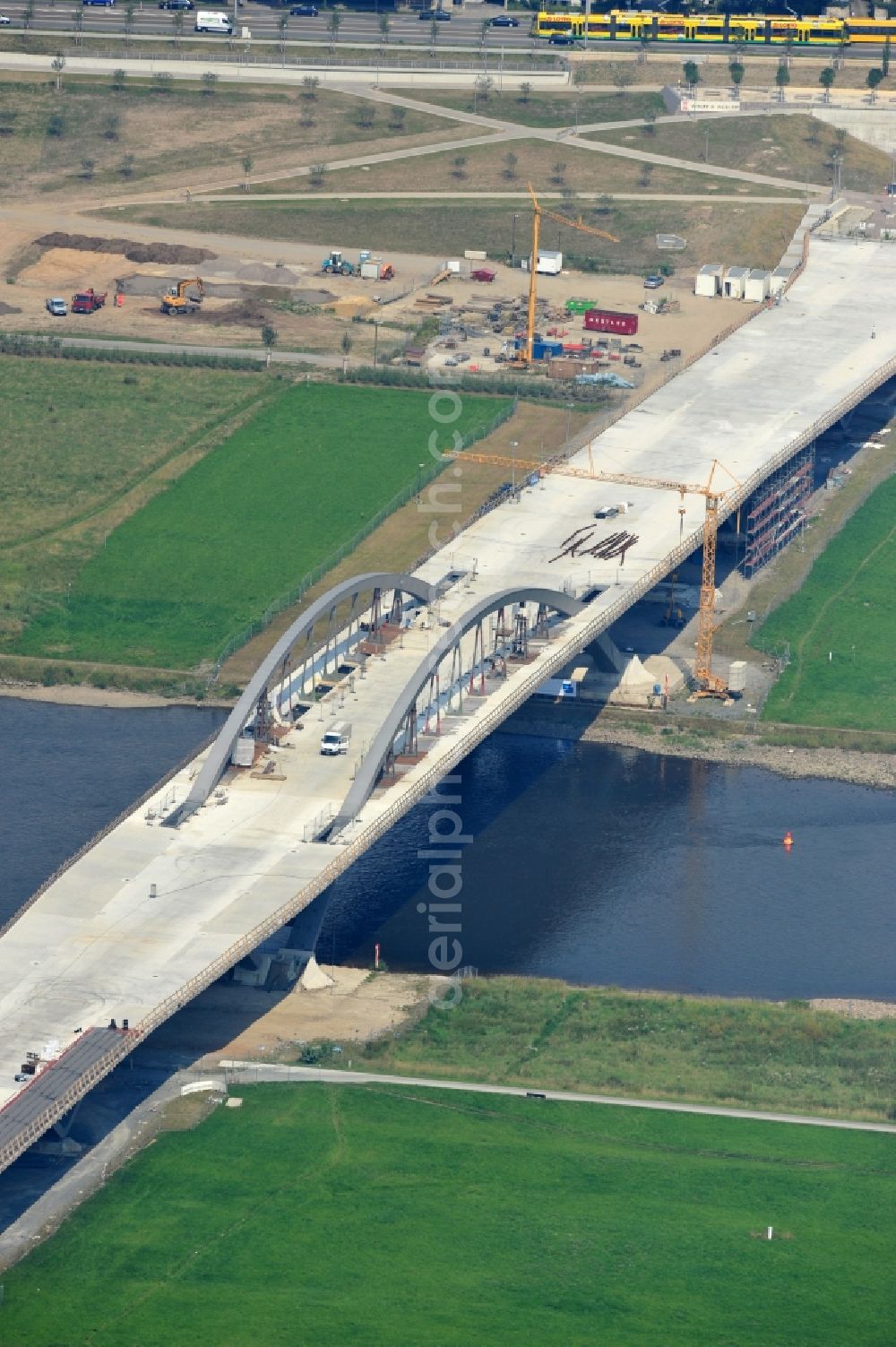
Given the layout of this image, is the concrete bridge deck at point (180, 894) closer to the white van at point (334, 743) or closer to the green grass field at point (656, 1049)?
the white van at point (334, 743)

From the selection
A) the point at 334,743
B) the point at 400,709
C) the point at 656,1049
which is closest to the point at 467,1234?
the point at 656,1049

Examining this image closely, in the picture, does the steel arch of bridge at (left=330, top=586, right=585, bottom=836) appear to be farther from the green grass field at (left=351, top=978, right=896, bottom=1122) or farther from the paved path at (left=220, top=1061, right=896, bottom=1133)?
the paved path at (left=220, top=1061, right=896, bottom=1133)

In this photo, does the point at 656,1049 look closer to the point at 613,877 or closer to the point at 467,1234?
the point at 467,1234

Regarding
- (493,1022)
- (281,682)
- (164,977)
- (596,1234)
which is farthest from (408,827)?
(596,1234)

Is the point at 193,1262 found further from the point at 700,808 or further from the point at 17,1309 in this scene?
the point at 700,808

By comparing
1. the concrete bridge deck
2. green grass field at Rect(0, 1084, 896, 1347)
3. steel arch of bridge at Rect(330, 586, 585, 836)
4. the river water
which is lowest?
green grass field at Rect(0, 1084, 896, 1347)

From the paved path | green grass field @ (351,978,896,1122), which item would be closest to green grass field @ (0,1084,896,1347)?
the paved path

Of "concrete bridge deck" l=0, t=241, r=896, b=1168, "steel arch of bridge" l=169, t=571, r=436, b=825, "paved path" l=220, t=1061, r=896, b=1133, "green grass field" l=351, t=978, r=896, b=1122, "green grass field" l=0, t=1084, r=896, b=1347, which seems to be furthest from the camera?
"steel arch of bridge" l=169, t=571, r=436, b=825

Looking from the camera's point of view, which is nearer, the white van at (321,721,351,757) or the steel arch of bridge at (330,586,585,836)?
the steel arch of bridge at (330,586,585,836)
